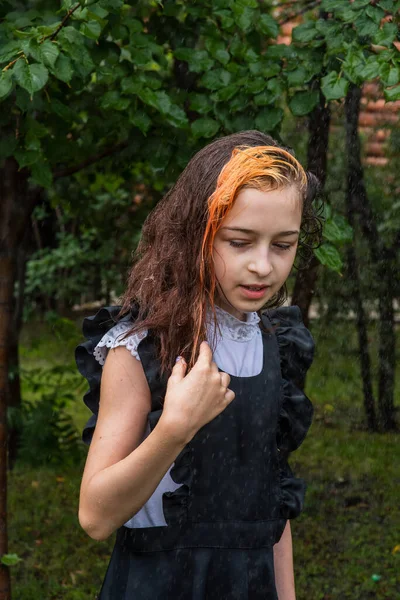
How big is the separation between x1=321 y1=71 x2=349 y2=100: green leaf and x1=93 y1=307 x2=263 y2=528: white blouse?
39.2 inches

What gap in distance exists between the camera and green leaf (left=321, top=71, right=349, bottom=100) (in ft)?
9.13

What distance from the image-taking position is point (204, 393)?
160cm

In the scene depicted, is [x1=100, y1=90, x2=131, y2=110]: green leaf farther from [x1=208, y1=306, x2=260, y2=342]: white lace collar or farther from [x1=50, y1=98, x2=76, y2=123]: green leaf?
[x1=208, y1=306, x2=260, y2=342]: white lace collar

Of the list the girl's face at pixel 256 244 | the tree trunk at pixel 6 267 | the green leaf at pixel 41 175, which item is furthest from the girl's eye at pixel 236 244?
the tree trunk at pixel 6 267

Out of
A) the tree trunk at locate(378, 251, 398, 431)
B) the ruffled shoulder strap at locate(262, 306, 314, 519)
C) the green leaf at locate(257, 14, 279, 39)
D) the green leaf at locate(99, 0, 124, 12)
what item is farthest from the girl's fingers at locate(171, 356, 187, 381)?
the tree trunk at locate(378, 251, 398, 431)

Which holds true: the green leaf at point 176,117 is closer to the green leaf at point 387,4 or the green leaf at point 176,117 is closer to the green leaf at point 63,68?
the green leaf at point 63,68

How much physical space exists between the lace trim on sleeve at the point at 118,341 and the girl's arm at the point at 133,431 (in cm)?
1

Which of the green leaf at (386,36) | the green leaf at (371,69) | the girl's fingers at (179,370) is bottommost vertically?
the girl's fingers at (179,370)

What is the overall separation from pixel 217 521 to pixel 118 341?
1.41 ft

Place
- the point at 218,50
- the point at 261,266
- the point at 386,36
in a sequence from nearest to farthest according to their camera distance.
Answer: the point at 261,266 < the point at 386,36 < the point at 218,50

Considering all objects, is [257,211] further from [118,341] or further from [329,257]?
[329,257]

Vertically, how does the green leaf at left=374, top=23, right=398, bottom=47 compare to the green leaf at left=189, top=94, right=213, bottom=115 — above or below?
above

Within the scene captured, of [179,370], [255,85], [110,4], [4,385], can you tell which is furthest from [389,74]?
[4,385]

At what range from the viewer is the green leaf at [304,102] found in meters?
3.04
